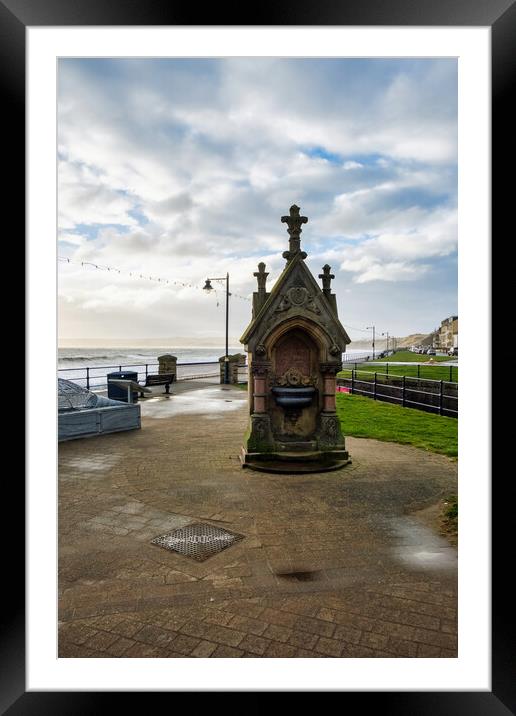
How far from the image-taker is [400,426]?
10.6m

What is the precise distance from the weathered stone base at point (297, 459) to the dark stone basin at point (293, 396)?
35.1 inches

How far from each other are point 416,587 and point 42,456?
316 centimetres

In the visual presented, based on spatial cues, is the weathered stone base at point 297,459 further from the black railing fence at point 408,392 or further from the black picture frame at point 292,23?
the black railing fence at point 408,392

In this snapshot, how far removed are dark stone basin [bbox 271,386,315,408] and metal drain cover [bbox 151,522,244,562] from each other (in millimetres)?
3030

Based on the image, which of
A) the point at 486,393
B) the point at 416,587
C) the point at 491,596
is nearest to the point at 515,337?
the point at 486,393

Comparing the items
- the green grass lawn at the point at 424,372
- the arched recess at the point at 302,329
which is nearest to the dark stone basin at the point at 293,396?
the arched recess at the point at 302,329

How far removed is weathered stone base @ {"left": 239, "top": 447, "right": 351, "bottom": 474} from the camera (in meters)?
6.79

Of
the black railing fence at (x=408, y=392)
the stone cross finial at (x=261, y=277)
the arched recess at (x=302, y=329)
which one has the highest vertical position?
the stone cross finial at (x=261, y=277)

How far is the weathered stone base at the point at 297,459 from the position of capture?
6789 millimetres

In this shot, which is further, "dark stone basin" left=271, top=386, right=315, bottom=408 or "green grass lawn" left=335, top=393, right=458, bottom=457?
"green grass lawn" left=335, top=393, right=458, bottom=457

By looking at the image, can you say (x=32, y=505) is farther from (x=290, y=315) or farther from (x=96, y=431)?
(x=96, y=431)

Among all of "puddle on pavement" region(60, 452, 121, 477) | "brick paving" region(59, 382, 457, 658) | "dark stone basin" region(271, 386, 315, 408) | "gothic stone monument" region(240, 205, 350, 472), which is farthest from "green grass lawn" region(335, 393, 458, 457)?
"puddle on pavement" region(60, 452, 121, 477)

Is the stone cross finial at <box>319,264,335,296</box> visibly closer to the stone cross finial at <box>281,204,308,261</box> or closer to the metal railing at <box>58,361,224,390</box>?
the stone cross finial at <box>281,204,308,261</box>

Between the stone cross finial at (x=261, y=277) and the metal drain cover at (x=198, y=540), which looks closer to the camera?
the metal drain cover at (x=198, y=540)
